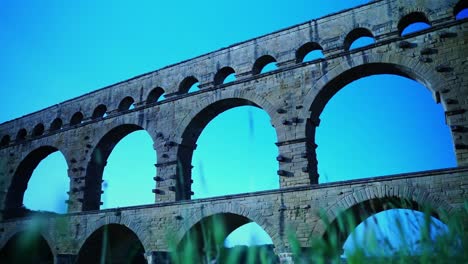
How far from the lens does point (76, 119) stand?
2116 centimetres

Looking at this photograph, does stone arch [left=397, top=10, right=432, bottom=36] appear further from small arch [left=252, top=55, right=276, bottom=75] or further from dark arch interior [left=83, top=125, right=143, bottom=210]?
dark arch interior [left=83, top=125, right=143, bottom=210]

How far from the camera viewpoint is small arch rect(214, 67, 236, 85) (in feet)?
54.5

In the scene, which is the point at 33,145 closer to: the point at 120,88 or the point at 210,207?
the point at 120,88

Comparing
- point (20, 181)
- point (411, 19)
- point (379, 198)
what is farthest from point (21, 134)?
point (411, 19)

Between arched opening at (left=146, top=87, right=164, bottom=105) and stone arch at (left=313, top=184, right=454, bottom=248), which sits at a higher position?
arched opening at (left=146, top=87, right=164, bottom=105)

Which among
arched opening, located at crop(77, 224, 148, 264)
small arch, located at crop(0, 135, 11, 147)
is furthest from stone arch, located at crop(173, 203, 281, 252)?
small arch, located at crop(0, 135, 11, 147)

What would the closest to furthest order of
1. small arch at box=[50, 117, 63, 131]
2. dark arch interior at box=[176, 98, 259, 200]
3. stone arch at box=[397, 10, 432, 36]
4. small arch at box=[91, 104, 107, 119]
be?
stone arch at box=[397, 10, 432, 36] → dark arch interior at box=[176, 98, 259, 200] → small arch at box=[91, 104, 107, 119] → small arch at box=[50, 117, 63, 131]

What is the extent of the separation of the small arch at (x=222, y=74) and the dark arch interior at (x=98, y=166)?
4456mm

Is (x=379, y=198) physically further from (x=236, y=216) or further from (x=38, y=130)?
(x=38, y=130)

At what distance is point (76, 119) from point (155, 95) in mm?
5536

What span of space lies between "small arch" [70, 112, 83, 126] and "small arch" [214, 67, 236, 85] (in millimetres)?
8690

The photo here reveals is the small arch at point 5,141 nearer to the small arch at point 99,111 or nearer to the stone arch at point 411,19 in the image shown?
the small arch at point 99,111

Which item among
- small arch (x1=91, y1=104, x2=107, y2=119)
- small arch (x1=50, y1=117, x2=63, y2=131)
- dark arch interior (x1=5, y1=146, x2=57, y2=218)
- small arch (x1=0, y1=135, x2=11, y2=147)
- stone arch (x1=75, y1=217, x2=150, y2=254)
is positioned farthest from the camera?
small arch (x1=0, y1=135, x2=11, y2=147)

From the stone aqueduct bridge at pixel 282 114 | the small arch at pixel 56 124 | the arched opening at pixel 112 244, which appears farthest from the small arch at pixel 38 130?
the arched opening at pixel 112 244
